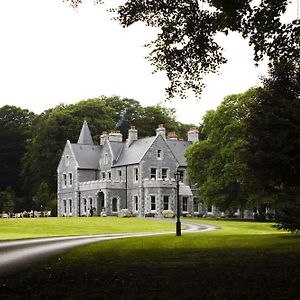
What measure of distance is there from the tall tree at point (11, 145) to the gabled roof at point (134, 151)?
27.3 m

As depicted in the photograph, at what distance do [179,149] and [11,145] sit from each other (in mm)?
33535

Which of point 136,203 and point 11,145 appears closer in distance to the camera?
point 136,203

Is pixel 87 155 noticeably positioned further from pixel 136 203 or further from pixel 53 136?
pixel 136 203

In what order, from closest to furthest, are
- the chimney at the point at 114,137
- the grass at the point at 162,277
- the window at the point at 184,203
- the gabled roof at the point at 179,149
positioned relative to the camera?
the grass at the point at 162,277 → the window at the point at 184,203 → the gabled roof at the point at 179,149 → the chimney at the point at 114,137

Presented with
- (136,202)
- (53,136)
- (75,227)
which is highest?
(53,136)

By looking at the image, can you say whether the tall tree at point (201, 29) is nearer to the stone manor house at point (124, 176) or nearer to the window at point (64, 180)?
the stone manor house at point (124, 176)

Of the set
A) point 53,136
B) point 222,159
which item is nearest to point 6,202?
point 53,136

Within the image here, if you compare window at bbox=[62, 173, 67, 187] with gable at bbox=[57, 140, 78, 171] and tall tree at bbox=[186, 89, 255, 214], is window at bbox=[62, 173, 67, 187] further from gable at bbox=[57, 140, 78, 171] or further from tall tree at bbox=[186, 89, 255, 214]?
tall tree at bbox=[186, 89, 255, 214]

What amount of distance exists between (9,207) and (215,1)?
229 feet

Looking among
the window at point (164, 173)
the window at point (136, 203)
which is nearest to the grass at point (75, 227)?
the window at point (136, 203)

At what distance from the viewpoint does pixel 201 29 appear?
19766 mm

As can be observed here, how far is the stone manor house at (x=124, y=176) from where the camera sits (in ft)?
242

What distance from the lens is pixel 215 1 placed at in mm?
16953

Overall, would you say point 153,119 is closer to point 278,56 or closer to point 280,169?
point 280,169
